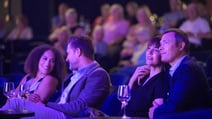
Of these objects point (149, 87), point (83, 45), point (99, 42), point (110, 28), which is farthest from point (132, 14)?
point (149, 87)

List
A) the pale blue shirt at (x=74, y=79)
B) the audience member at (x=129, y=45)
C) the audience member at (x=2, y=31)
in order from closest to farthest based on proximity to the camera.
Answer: the pale blue shirt at (x=74, y=79)
the audience member at (x=129, y=45)
the audience member at (x=2, y=31)

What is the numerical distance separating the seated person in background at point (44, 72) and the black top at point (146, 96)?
0.90 m

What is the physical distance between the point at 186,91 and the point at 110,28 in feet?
24.9

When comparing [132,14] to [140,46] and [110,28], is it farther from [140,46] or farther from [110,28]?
[140,46]

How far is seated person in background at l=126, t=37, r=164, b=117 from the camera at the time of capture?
5336mm

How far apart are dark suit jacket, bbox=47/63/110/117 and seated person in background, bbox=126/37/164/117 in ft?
0.90

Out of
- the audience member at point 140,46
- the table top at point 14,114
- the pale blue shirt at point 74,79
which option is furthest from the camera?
the audience member at point 140,46

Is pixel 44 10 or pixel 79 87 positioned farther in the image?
pixel 44 10

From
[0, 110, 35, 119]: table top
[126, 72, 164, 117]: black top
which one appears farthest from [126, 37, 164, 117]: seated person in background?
[0, 110, 35, 119]: table top

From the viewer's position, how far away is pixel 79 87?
5.65 meters

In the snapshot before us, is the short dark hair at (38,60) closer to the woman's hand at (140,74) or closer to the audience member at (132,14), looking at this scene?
the woman's hand at (140,74)

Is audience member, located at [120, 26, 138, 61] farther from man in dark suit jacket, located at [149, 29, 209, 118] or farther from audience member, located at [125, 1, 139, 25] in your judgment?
man in dark suit jacket, located at [149, 29, 209, 118]

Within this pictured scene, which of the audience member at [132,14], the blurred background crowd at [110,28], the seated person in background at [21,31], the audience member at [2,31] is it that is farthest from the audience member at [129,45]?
the audience member at [2,31]

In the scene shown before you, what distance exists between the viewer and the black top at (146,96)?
532cm
